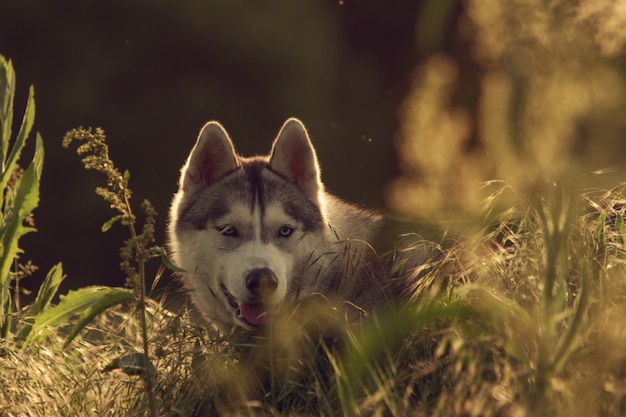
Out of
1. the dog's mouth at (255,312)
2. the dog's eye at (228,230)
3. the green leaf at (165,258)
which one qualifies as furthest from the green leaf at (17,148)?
the green leaf at (165,258)

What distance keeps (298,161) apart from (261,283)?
109cm

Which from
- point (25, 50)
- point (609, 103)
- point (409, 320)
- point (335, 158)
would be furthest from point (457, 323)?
point (25, 50)

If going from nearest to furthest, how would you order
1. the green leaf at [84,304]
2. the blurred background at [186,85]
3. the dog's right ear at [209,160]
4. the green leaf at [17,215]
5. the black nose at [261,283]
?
1. the green leaf at [84,304]
2. the black nose at [261,283]
3. the green leaf at [17,215]
4. the dog's right ear at [209,160]
5. the blurred background at [186,85]

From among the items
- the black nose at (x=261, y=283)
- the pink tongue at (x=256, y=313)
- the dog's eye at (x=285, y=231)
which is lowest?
the pink tongue at (x=256, y=313)

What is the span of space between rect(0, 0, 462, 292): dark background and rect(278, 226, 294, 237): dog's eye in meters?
6.60

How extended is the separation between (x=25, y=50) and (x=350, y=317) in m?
9.12

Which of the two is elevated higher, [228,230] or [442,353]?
[228,230]

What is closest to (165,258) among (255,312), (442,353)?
(442,353)

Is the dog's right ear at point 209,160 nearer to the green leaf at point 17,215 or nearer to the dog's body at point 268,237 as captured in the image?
the dog's body at point 268,237

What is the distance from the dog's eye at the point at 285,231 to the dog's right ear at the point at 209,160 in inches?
20.6

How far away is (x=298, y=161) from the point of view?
16.5ft

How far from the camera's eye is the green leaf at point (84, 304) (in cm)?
327

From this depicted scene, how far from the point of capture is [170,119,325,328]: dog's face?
421 cm

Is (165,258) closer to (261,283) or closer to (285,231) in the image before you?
(261,283)
